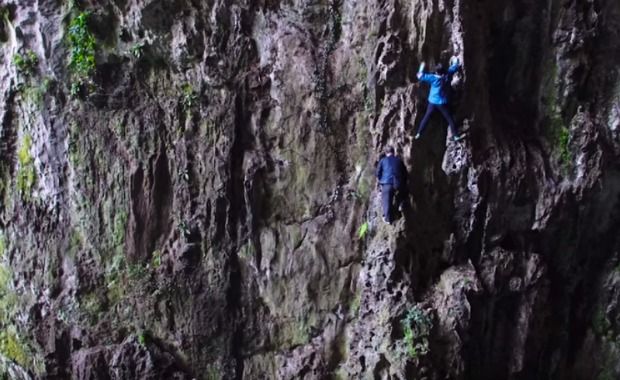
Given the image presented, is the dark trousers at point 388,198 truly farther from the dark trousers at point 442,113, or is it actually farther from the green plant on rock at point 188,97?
the green plant on rock at point 188,97

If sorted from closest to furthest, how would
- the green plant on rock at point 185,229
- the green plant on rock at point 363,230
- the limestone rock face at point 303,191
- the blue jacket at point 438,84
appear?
the blue jacket at point 438,84
the limestone rock face at point 303,191
the green plant on rock at point 363,230
the green plant on rock at point 185,229

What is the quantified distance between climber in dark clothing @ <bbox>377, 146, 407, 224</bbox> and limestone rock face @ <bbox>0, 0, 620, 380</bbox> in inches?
6.5

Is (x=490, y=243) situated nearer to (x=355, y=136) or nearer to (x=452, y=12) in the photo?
(x=355, y=136)

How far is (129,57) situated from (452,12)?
466 cm

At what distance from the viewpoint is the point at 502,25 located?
8.63 meters

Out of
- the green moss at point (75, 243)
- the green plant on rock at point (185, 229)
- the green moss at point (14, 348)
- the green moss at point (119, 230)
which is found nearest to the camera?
the green plant on rock at point (185, 229)

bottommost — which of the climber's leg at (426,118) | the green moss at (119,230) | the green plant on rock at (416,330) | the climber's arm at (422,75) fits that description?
the green plant on rock at (416,330)

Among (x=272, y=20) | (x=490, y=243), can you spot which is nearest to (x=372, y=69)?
(x=272, y=20)

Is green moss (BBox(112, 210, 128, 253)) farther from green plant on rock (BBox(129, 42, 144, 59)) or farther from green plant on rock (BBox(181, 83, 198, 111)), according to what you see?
green plant on rock (BBox(129, 42, 144, 59))

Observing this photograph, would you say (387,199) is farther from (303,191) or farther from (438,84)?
(438,84)

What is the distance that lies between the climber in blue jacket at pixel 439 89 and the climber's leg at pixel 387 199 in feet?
2.58

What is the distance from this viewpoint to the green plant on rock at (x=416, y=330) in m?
7.95

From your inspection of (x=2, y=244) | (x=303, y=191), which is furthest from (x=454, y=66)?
(x=2, y=244)

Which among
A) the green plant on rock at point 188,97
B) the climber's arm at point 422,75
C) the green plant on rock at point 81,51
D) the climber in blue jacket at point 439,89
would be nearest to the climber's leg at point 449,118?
the climber in blue jacket at point 439,89
